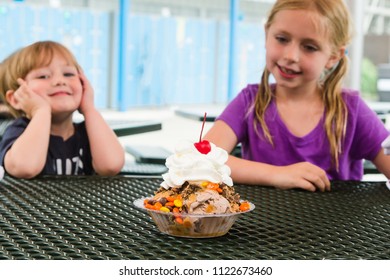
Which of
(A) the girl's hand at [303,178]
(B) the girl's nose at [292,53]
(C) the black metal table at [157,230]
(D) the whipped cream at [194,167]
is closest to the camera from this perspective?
(C) the black metal table at [157,230]

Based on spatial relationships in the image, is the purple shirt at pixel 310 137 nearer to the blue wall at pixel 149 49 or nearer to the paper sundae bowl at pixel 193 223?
the paper sundae bowl at pixel 193 223

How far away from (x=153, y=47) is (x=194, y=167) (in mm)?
8603

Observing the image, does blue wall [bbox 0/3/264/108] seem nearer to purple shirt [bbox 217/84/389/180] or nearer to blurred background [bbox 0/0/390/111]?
blurred background [bbox 0/0/390/111]

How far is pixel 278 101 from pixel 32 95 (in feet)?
1.96

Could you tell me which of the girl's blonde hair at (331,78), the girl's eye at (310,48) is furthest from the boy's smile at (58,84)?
the girl's eye at (310,48)

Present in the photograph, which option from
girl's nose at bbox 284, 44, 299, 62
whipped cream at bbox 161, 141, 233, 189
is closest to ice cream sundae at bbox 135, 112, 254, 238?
whipped cream at bbox 161, 141, 233, 189

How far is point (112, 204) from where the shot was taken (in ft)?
3.20

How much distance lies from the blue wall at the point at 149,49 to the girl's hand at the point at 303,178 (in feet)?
22.4

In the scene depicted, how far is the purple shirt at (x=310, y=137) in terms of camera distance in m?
1.62

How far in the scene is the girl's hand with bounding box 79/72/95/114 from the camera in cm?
167

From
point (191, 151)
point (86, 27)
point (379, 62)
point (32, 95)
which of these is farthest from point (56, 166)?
point (379, 62)

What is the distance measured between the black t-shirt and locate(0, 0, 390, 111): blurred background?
599 centimetres
